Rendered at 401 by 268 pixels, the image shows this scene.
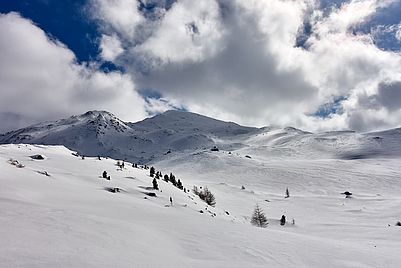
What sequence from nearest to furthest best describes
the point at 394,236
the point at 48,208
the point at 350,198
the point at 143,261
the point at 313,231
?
the point at 143,261, the point at 48,208, the point at 394,236, the point at 313,231, the point at 350,198

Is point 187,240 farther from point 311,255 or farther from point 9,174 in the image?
point 9,174

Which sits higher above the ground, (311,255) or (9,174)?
(9,174)

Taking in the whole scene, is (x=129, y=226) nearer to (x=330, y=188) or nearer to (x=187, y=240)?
(x=187, y=240)

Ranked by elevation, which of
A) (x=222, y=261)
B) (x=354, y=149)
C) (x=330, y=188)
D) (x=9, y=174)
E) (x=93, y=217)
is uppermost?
(x=354, y=149)

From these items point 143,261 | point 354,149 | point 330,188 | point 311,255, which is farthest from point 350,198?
point 354,149

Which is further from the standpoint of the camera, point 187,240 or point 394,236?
point 394,236

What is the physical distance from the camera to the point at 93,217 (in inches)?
493

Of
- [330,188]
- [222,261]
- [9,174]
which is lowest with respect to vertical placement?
[222,261]

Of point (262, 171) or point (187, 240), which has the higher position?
point (262, 171)

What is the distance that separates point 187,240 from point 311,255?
410cm

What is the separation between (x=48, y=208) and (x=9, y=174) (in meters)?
8.53

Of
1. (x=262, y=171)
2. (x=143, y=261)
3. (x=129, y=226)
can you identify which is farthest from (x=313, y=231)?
(x=262, y=171)

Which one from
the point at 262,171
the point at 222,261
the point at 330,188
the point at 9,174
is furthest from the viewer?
the point at 262,171

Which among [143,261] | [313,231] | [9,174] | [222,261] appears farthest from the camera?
[313,231]
